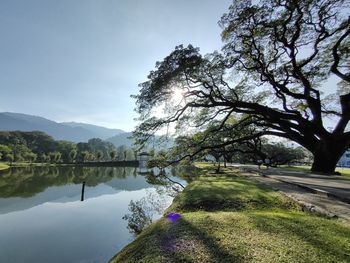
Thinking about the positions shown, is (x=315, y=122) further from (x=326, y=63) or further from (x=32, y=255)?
(x=32, y=255)

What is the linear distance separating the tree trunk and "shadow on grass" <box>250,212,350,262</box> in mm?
14381

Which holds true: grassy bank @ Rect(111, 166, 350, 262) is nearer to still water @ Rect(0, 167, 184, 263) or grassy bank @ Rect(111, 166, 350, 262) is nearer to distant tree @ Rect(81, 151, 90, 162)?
still water @ Rect(0, 167, 184, 263)

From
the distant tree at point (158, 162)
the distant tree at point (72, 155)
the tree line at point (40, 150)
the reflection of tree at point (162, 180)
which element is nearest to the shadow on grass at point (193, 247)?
the distant tree at point (158, 162)

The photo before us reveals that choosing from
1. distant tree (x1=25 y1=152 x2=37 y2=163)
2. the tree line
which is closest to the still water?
the tree line

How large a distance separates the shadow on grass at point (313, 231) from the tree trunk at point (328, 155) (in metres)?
14.4

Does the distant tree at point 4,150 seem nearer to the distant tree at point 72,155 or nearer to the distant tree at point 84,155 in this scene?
the distant tree at point 72,155

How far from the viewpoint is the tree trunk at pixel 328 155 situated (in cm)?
1664

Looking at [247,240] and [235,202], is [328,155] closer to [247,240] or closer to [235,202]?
[235,202]

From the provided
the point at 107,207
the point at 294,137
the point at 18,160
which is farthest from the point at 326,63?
the point at 18,160

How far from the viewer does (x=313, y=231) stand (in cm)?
429

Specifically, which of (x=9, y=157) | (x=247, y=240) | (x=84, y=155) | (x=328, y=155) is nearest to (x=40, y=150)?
(x=84, y=155)

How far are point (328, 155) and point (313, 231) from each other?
15673 millimetres

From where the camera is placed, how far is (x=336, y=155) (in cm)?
1702

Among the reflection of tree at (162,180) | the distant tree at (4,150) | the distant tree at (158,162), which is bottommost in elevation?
the reflection of tree at (162,180)
